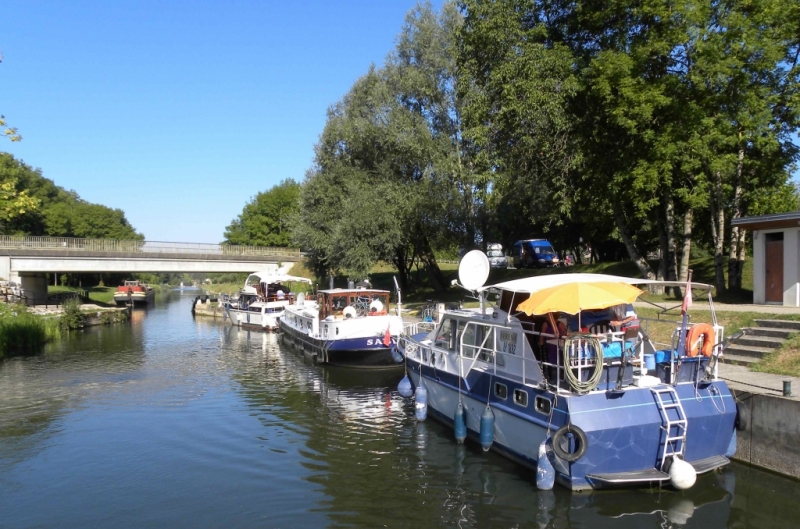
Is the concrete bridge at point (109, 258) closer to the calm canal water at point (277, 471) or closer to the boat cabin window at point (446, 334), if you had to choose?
the calm canal water at point (277, 471)

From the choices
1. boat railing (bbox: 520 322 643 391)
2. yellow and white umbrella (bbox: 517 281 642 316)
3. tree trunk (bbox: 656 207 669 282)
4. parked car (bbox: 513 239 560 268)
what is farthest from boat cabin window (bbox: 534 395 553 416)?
parked car (bbox: 513 239 560 268)

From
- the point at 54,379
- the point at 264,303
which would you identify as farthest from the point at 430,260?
the point at 54,379

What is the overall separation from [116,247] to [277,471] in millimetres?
46974

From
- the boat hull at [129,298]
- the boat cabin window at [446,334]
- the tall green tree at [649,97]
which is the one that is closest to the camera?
the boat cabin window at [446,334]

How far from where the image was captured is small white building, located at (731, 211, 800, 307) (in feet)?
64.9

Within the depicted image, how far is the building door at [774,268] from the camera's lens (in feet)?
67.6

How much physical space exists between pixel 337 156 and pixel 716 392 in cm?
3715

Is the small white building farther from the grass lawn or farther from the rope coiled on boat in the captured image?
the rope coiled on boat

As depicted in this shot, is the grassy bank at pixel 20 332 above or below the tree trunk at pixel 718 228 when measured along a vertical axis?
below

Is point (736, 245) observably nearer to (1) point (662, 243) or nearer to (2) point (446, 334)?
(1) point (662, 243)

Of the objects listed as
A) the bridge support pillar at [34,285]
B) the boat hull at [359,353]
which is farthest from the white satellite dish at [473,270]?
the bridge support pillar at [34,285]

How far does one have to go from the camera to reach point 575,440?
35.2 feet

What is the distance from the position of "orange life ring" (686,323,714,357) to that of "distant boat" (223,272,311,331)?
31.4 meters

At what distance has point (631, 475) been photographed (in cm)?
1073
